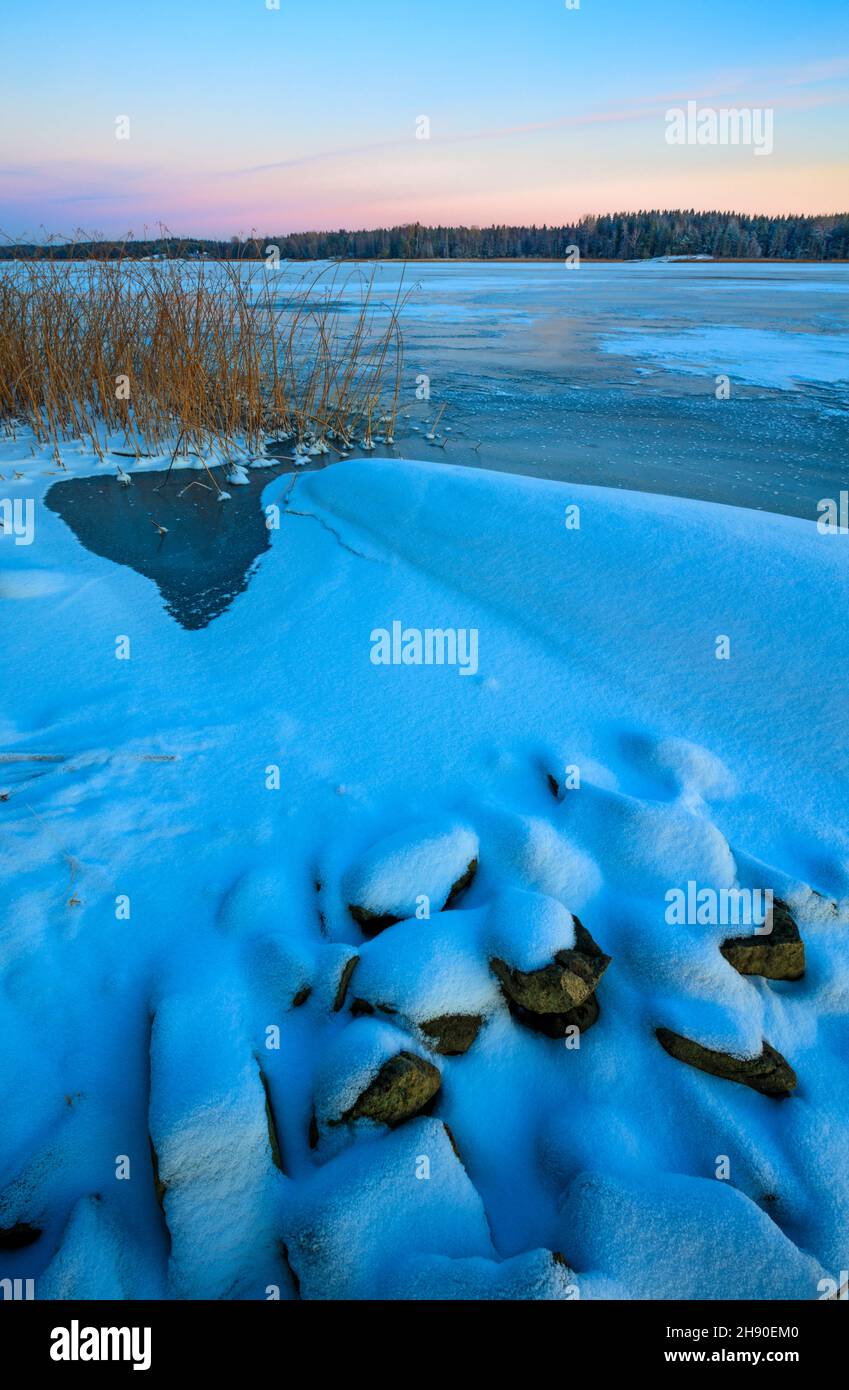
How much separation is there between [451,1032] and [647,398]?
6163mm

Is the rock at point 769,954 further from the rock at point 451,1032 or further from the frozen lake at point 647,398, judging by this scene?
the frozen lake at point 647,398

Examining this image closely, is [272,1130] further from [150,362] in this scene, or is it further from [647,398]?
[647,398]

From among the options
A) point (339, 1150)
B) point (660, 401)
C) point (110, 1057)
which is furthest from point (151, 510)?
point (660, 401)

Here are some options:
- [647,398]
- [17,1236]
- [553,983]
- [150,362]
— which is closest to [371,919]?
[553,983]

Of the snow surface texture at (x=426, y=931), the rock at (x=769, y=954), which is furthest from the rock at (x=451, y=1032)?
the rock at (x=769, y=954)

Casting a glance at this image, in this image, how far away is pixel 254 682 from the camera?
233cm

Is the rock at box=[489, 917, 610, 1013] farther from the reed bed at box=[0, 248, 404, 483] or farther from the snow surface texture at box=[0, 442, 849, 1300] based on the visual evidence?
the reed bed at box=[0, 248, 404, 483]

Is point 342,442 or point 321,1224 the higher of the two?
point 342,442

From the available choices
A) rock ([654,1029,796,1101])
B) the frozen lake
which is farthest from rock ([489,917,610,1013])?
the frozen lake

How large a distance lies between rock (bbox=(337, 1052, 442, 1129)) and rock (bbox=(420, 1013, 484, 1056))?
0.09m

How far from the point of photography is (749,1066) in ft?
4.17

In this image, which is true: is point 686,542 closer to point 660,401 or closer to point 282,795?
point 282,795

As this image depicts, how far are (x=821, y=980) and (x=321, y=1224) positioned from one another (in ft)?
3.52
